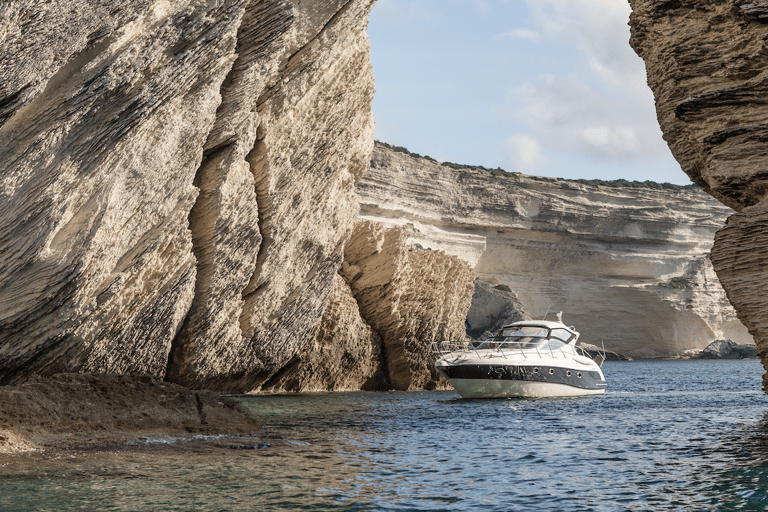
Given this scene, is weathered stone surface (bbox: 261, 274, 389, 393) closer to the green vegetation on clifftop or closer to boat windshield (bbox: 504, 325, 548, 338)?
boat windshield (bbox: 504, 325, 548, 338)

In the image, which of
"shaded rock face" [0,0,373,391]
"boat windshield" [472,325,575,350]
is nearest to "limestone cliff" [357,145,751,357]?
"boat windshield" [472,325,575,350]

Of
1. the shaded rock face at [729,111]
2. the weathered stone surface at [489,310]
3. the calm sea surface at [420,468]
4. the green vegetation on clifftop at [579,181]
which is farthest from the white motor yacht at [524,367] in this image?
the green vegetation on clifftop at [579,181]

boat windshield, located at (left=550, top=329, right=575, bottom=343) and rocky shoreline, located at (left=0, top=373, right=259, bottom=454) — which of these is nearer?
rocky shoreline, located at (left=0, top=373, right=259, bottom=454)

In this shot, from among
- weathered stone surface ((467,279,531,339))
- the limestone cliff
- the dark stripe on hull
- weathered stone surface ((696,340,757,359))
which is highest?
the limestone cliff

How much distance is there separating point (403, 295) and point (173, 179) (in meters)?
17.1

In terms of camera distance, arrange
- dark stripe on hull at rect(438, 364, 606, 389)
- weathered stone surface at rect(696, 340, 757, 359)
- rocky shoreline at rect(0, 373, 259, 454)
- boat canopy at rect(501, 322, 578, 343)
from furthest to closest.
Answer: weathered stone surface at rect(696, 340, 757, 359), boat canopy at rect(501, 322, 578, 343), dark stripe on hull at rect(438, 364, 606, 389), rocky shoreline at rect(0, 373, 259, 454)

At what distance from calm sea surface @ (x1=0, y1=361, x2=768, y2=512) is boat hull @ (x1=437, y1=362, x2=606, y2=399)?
7236 millimetres

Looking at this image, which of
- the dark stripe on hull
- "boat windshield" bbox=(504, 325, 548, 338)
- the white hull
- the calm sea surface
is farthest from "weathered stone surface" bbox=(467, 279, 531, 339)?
the calm sea surface

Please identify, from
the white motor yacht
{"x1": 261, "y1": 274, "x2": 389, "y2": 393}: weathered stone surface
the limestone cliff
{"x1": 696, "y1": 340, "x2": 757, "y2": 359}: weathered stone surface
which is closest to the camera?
the white motor yacht

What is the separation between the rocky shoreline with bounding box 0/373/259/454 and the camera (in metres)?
12.1

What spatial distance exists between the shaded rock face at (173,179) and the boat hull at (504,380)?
240 inches

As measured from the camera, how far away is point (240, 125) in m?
19.8

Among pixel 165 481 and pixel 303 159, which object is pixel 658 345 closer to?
pixel 303 159

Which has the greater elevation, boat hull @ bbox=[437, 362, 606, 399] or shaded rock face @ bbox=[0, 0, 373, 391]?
shaded rock face @ bbox=[0, 0, 373, 391]
